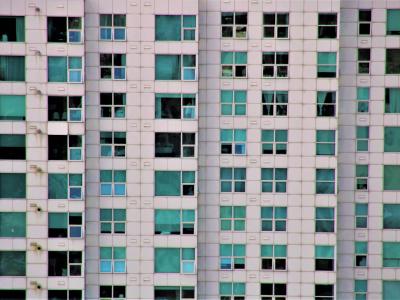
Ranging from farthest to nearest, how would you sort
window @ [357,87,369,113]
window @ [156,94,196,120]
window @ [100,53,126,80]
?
1. window @ [357,87,369,113]
2. window @ [100,53,126,80]
3. window @ [156,94,196,120]

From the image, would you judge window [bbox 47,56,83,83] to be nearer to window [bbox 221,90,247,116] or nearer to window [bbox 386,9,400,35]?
window [bbox 221,90,247,116]

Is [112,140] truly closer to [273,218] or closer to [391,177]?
[273,218]

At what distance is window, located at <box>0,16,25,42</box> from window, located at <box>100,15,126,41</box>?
397cm

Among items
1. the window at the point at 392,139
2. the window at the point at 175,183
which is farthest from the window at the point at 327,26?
the window at the point at 175,183

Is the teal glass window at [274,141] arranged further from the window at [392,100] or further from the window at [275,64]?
the window at [392,100]

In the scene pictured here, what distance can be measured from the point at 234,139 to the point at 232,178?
2.04m

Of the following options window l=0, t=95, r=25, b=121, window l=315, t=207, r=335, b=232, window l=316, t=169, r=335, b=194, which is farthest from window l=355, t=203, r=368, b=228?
window l=0, t=95, r=25, b=121

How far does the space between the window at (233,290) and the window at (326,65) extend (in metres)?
11.7

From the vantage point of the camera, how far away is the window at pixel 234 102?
2809cm

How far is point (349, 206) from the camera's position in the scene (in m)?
28.6

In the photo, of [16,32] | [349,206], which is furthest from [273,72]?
[16,32]

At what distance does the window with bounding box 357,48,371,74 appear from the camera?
93.0ft

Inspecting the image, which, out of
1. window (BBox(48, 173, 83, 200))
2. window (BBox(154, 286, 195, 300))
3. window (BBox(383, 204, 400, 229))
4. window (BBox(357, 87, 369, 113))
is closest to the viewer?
window (BBox(48, 173, 83, 200))

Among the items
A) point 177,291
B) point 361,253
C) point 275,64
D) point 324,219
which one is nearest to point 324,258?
point 324,219
